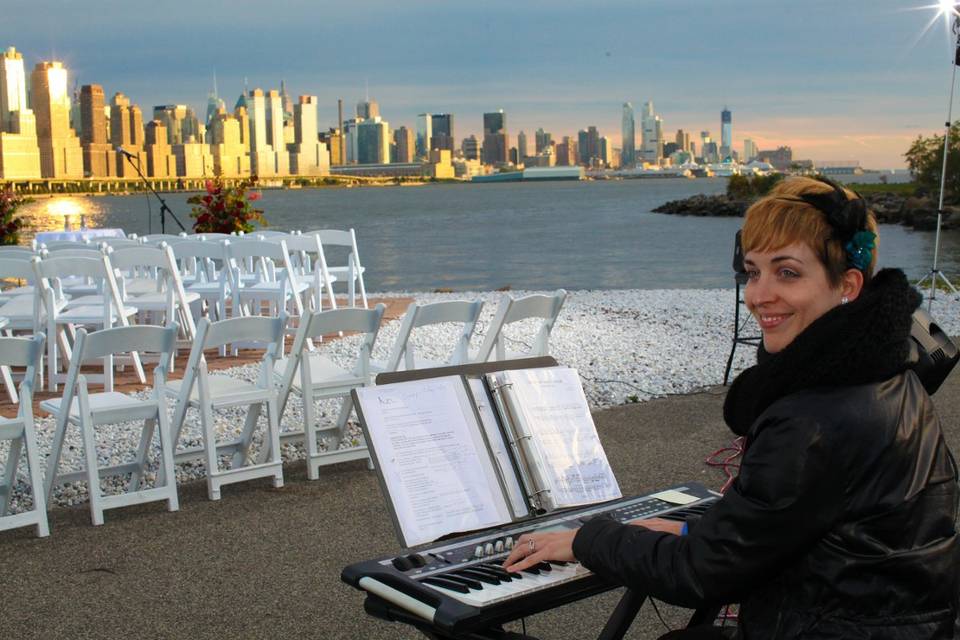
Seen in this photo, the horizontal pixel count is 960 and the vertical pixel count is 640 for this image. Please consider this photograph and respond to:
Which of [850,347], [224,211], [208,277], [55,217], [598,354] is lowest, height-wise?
[55,217]

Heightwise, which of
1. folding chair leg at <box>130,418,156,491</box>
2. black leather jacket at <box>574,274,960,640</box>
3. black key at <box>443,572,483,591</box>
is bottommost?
folding chair leg at <box>130,418,156,491</box>

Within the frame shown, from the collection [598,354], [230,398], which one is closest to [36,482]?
[230,398]

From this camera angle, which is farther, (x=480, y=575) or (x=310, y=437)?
(x=310, y=437)

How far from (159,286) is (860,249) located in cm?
909

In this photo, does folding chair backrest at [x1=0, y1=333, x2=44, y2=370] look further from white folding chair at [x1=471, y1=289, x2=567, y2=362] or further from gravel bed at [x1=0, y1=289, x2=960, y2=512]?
white folding chair at [x1=471, y1=289, x2=567, y2=362]

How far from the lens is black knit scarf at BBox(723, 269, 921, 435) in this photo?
200cm

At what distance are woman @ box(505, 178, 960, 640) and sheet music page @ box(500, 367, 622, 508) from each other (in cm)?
75

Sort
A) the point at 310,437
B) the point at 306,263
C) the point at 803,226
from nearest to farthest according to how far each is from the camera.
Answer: the point at 803,226
the point at 310,437
the point at 306,263

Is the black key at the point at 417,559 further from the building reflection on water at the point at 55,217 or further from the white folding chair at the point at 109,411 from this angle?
the building reflection on water at the point at 55,217

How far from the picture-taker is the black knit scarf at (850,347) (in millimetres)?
2002

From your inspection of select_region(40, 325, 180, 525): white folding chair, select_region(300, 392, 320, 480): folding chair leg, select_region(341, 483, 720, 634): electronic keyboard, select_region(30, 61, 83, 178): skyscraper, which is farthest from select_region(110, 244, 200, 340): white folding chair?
select_region(30, 61, 83, 178): skyscraper

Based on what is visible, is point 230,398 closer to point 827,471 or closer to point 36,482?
point 36,482

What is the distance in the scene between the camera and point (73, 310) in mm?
9398

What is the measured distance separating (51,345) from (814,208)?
748 centimetres
